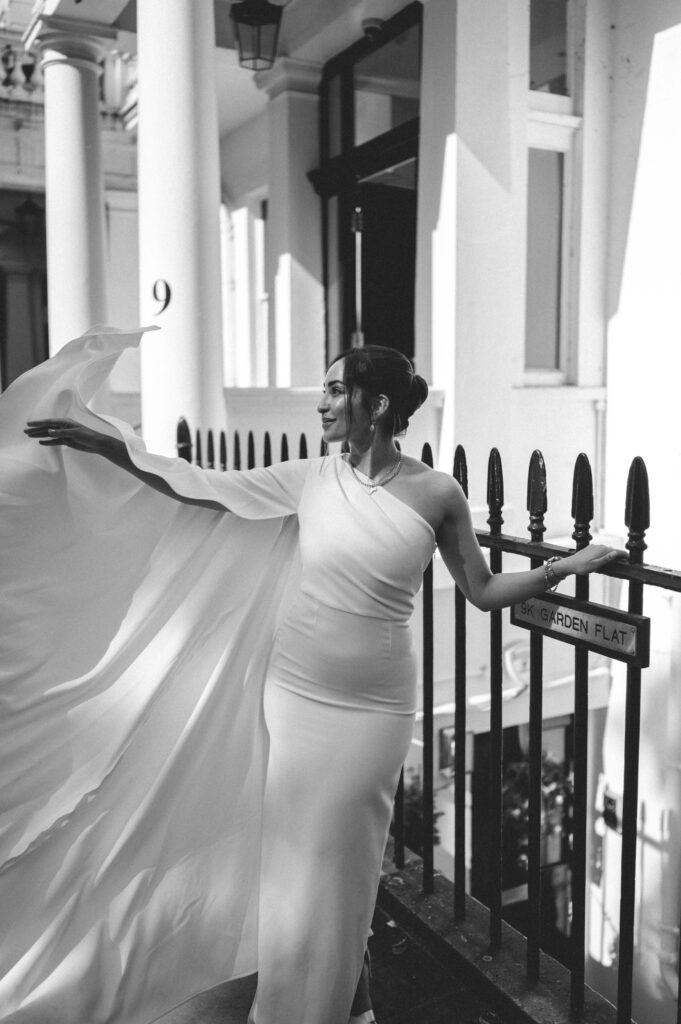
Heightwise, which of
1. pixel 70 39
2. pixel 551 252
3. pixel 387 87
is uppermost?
pixel 70 39

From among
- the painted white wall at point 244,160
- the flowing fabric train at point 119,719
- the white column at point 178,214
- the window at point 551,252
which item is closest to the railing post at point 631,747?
the flowing fabric train at point 119,719

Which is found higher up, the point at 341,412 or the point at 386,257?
the point at 386,257

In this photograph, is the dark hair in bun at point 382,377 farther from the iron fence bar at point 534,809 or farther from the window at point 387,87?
the window at point 387,87

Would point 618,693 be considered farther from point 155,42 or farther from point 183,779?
point 183,779

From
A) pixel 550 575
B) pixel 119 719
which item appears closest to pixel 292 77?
pixel 119 719

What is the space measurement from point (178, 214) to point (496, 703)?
16.9 ft

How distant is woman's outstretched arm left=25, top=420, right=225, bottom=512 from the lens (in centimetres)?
259

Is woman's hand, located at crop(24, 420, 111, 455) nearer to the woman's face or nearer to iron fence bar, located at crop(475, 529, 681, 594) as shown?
the woman's face

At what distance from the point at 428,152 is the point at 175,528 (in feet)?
23.7

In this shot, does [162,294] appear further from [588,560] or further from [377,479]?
[588,560]

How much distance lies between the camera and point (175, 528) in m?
2.89

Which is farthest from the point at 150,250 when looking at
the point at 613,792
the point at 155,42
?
the point at 613,792

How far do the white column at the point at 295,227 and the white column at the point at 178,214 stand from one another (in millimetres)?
4621

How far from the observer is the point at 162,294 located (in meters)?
7.14
